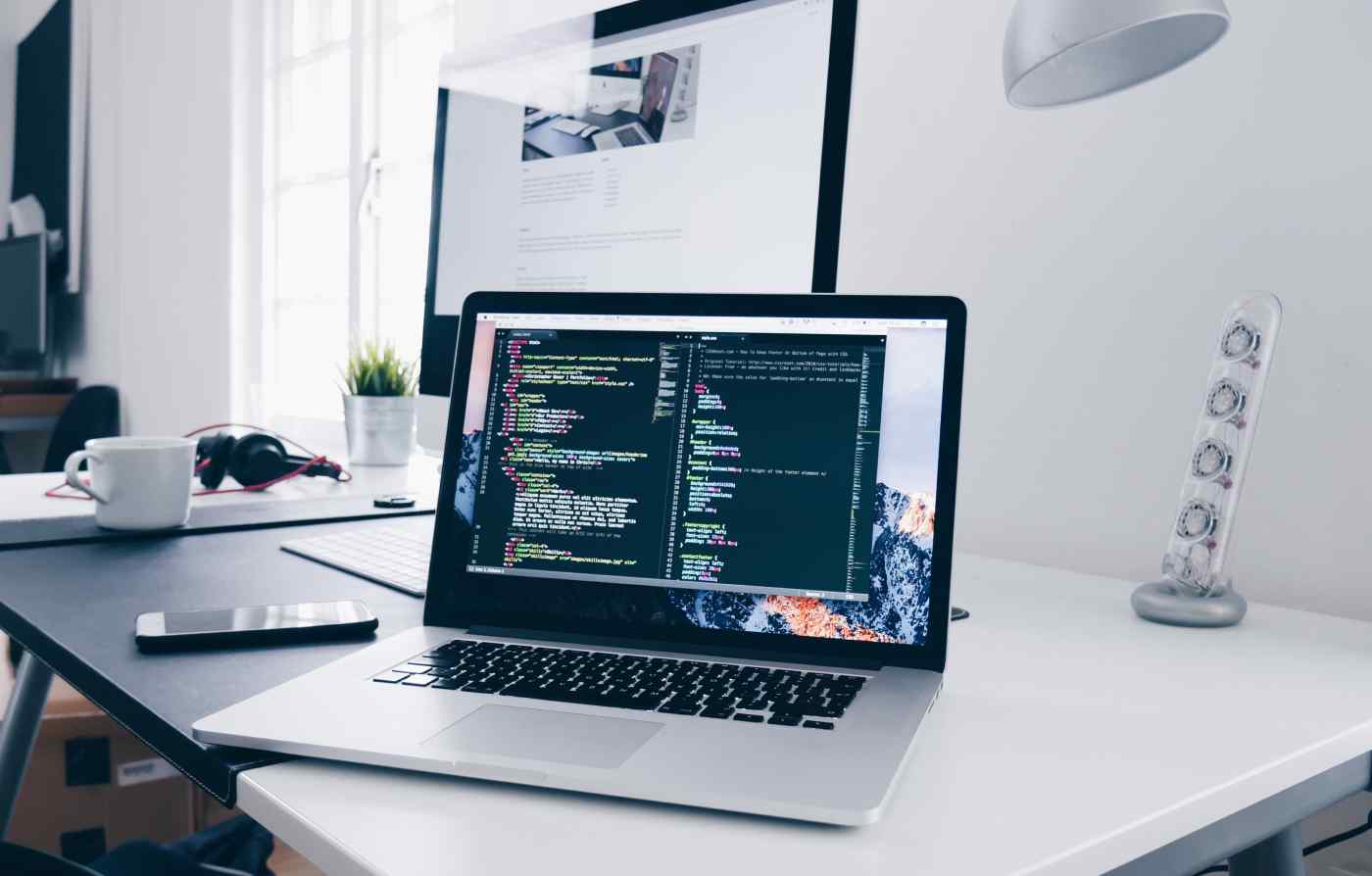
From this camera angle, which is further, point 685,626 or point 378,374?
point 378,374

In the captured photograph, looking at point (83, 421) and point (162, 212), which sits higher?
point (162, 212)

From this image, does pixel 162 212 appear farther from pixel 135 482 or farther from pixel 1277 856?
pixel 1277 856

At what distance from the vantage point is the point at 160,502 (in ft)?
3.17

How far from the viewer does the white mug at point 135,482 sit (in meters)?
0.95

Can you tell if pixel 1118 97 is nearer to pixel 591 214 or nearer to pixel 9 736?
pixel 591 214

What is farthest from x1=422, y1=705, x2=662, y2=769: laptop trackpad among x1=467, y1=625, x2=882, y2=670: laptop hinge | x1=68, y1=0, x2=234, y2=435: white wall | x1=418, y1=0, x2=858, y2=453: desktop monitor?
x1=68, y1=0, x2=234, y2=435: white wall

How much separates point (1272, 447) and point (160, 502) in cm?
96

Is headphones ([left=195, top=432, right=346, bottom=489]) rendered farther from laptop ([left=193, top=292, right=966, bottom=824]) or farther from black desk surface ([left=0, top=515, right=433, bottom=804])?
laptop ([left=193, top=292, right=966, bottom=824])

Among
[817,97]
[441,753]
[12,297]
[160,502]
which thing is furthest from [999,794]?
[12,297]

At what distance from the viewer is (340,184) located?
102 inches

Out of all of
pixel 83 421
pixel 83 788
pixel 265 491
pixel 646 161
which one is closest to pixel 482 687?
pixel 646 161

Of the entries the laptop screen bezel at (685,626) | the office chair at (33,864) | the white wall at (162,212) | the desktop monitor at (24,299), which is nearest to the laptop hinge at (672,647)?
the laptop screen bezel at (685,626)

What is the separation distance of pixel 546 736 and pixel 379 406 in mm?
1119

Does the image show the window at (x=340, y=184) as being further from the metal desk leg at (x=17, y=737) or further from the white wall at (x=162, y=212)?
the metal desk leg at (x=17, y=737)
